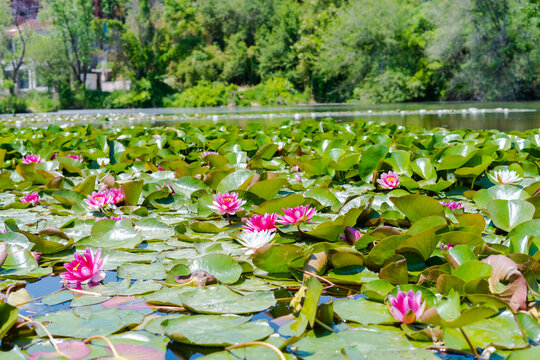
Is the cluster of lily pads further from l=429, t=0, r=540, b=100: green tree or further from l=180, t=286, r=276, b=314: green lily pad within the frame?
l=429, t=0, r=540, b=100: green tree

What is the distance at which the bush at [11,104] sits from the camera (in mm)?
15814

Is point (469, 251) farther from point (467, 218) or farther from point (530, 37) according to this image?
point (530, 37)

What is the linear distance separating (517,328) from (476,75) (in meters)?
15.5

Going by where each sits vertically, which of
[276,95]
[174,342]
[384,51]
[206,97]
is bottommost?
[174,342]

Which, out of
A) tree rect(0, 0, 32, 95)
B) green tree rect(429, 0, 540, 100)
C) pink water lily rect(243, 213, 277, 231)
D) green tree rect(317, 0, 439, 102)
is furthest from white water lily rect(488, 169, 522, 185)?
tree rect(0, 0, 32, 95)

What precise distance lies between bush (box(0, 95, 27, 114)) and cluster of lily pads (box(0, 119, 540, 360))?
1631 centimetres

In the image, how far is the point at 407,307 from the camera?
819mm

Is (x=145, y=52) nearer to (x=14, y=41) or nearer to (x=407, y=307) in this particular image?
(x=14, y=41)

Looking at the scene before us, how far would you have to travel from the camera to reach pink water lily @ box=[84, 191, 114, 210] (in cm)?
165

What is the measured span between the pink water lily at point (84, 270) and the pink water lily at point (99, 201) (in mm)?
596

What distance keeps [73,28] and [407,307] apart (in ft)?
74.0

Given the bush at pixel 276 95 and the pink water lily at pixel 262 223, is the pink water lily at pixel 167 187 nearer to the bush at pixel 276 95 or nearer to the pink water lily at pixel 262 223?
the pink water lily at pixel 262 223

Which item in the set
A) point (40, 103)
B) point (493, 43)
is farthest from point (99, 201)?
point (40, 103)

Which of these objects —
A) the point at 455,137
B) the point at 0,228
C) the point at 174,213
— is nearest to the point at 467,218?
the point at 174,213
